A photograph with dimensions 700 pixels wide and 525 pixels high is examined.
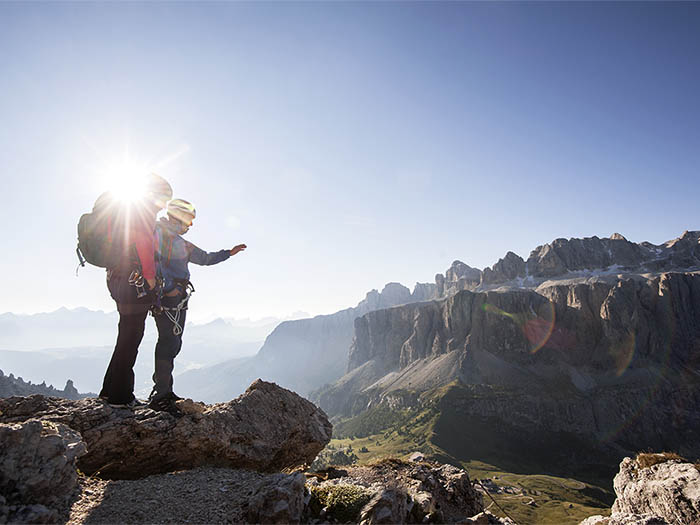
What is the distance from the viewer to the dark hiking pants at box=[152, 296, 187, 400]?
9.73m

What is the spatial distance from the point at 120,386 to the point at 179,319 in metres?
2.19

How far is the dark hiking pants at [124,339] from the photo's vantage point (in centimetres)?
895

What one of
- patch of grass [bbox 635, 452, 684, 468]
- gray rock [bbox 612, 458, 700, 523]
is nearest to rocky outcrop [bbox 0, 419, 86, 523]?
gray rock [bbox 612, 458, 700, 523]

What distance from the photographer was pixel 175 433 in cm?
882

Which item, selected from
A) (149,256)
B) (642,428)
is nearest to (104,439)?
(149,256)

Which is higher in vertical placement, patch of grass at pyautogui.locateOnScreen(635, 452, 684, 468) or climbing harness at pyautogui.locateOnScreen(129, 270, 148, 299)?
climbing harness at pyautogui.locateOnScreen(129, 270, 148, 299)

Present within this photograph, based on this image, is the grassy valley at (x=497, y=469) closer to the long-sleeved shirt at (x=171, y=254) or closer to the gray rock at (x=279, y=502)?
the gray rock at (x=279, y=502)

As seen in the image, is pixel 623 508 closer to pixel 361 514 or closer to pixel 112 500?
pixel 361 514

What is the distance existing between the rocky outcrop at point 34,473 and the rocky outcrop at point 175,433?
1866 mm

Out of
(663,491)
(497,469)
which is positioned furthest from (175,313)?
(497,469)

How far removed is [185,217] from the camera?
33.5 feet

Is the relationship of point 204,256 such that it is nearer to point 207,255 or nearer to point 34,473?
point 207,255

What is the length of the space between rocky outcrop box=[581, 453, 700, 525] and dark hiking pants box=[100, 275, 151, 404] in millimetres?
15698

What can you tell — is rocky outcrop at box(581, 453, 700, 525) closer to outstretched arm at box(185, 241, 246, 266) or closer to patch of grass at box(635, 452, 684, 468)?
patch of grass at box(635, 452, 684, 468)
